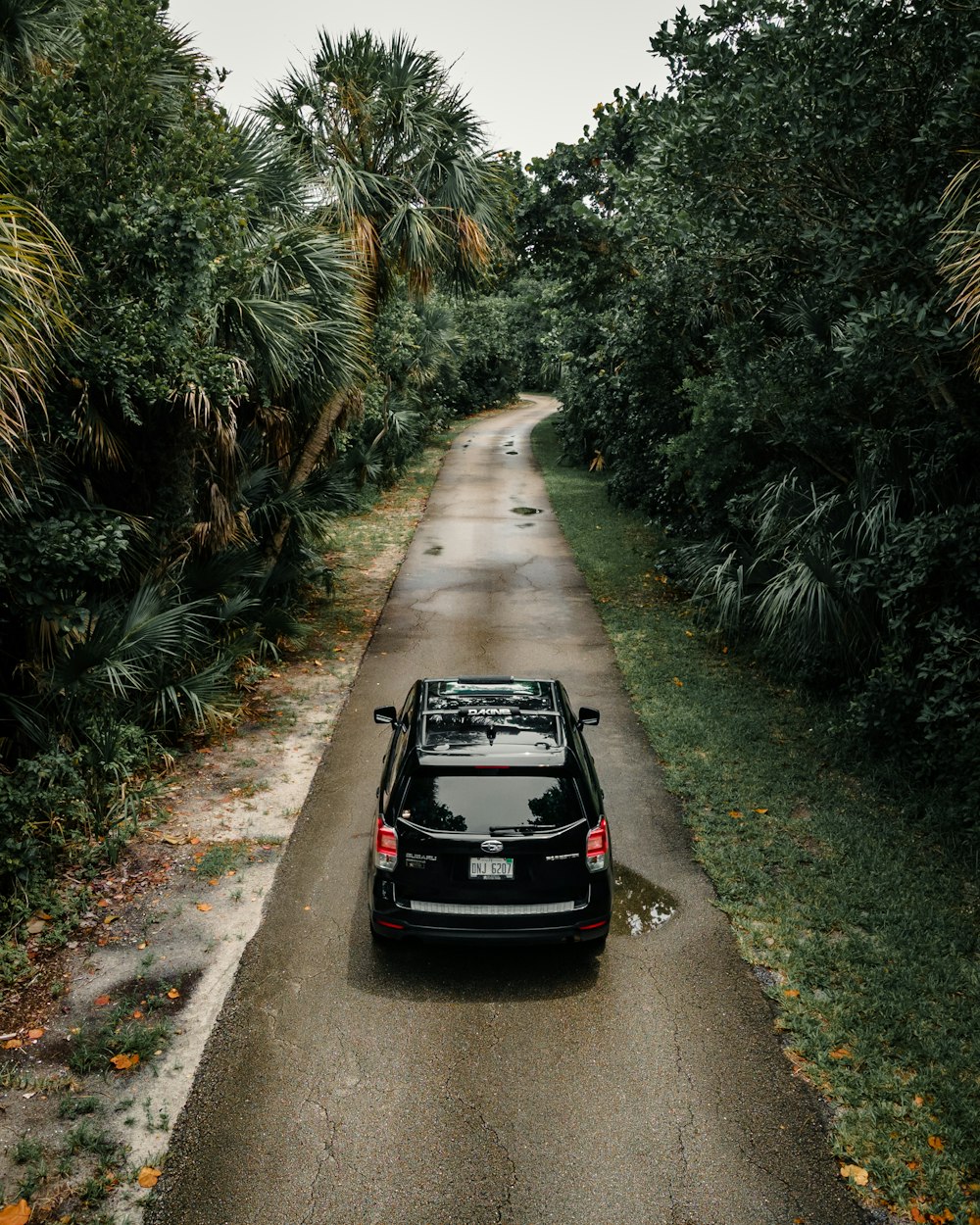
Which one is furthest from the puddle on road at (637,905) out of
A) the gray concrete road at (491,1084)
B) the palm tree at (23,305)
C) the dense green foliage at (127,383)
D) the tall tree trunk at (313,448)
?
the tall tree trunk at (313,448)

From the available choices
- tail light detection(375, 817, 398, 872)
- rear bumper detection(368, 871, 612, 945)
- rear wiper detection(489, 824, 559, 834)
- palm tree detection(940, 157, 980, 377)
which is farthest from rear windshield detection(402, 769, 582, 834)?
palm tree detection(940, 157, 980, 377)

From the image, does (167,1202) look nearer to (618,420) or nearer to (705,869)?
(705,869)

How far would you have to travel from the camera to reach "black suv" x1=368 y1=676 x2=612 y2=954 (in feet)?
19.1

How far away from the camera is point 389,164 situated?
14680mm

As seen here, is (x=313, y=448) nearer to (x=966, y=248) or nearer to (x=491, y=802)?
(x=491, y=802)

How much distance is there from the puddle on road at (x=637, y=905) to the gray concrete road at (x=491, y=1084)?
104 mm

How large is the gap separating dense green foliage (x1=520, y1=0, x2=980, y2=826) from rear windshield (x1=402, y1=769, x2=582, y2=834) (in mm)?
3684

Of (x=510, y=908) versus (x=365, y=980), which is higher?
(x=510, y=908)

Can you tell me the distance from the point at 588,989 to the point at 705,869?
1888 millimetres

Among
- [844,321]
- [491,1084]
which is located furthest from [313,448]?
[491,1084]

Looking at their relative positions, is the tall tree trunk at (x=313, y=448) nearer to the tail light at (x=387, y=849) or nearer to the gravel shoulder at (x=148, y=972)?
the gravel shoulder at (x=148, y=972)

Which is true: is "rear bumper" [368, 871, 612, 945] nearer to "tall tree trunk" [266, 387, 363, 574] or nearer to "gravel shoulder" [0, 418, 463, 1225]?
"gravel shoulder" [0, 418, 463, 1225]

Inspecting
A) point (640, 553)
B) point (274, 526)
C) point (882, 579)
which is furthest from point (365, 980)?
point (640, 553)

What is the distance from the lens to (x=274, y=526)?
14008 mm
